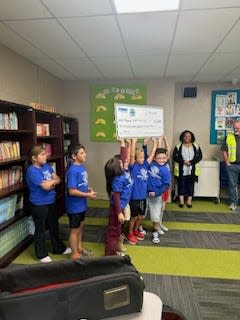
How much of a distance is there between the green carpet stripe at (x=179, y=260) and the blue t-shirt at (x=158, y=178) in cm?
72

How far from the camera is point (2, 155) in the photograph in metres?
2.83

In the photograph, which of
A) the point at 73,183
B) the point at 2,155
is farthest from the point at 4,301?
the point at 2,155

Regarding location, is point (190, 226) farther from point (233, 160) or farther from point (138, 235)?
point (233, 160)

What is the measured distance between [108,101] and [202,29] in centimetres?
276

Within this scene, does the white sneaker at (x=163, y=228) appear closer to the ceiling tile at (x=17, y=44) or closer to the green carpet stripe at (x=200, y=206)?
the green carpet stripe at (x=200, y=206)

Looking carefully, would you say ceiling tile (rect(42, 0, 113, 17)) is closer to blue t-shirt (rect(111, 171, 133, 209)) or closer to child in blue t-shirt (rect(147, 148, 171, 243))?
blue t-shirt (rect(111, 171, 133, 209))

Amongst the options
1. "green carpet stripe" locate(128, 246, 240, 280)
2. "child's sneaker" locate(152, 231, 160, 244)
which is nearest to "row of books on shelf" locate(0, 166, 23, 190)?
"green carpet stripe" locate(128, 246, 240, 280)

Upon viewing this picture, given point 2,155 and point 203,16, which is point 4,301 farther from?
A: point 203,16

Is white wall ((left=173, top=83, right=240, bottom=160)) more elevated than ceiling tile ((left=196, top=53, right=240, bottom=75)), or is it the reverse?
ceiling tile ((left=196, top=53, right=240, bottom=75))

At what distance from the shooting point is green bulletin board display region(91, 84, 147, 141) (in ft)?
16.5

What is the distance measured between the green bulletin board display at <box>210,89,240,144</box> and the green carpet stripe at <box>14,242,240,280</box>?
9.84ft

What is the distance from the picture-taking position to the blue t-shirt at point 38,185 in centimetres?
270

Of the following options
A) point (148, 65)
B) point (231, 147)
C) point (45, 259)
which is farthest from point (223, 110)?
point (45, 259)

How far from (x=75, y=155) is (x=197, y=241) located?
6.53 ft
